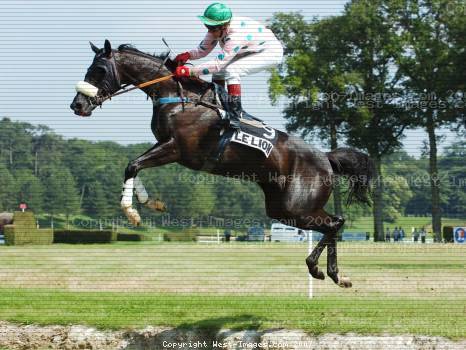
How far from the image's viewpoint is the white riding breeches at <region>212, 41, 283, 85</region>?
21.4 feet

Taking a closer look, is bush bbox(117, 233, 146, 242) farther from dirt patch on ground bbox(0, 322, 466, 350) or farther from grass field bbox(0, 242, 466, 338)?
dirt patch on ground bbox(0, 322, 466, 350)

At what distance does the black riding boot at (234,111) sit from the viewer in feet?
21.0

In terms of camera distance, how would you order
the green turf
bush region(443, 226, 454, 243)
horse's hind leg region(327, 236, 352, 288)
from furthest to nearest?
bush region(443, 226, 454, 243) < the green turf < horse's hind leg region(327, 236, 352, 288)

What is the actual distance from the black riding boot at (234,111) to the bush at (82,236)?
53.8 ft

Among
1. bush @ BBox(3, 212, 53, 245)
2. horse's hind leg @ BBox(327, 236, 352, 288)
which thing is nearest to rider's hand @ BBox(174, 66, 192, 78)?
horse's hind leg @ BBox(327, 236, 352, 288)

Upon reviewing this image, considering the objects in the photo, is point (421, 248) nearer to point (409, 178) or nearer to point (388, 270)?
point (388, 270)

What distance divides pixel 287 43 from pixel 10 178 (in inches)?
406

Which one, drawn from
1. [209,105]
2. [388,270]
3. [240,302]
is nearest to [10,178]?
[240,302]

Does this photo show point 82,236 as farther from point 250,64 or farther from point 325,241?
point 250,64

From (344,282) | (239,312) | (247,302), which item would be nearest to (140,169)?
(344,282)

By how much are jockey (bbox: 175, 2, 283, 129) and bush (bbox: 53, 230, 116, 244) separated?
16328mm

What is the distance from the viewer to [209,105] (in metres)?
6.42

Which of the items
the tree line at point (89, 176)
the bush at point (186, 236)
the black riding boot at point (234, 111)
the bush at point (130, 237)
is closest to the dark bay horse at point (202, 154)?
the black riding boot at point (234, 111)

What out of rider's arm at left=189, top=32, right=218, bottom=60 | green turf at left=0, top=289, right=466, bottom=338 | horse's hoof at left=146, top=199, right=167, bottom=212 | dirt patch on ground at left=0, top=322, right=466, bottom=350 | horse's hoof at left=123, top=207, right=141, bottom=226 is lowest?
dirt patch on ground at left=0, top=322, right=466, bottom=350
